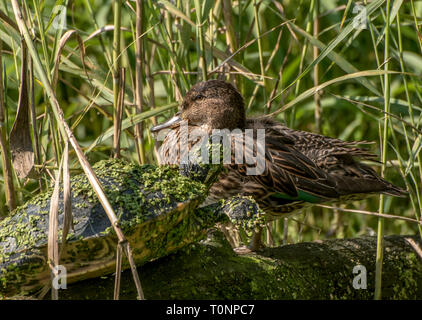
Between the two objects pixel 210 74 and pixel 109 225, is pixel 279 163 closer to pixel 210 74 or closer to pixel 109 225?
pixel 210 74

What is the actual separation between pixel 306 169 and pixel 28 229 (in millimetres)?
1873

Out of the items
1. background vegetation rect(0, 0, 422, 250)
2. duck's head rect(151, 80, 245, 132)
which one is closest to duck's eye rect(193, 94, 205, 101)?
duck's head rect(151, 80, 245, 132)

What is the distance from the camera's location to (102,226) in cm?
246

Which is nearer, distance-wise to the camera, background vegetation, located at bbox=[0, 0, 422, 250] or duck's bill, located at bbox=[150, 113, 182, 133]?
background vegetation, located at bbox=[0, 0, 422, 250]

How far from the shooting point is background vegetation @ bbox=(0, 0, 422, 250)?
126 inches

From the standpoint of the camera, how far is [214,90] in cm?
383

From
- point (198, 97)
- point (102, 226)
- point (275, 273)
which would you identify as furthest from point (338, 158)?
point (102, 226)

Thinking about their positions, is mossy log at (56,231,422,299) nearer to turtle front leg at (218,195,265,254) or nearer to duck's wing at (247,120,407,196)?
turtle front leg at (218,195,265,254)

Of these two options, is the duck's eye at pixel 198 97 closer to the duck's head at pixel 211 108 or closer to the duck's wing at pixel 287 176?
the duck's head at pixel 211 108

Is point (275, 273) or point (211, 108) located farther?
point (211, 108)

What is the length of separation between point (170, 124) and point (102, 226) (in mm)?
1604

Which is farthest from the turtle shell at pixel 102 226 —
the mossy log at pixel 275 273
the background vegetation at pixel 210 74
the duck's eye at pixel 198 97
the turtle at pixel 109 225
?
the duck's eye at pixel 198 97
